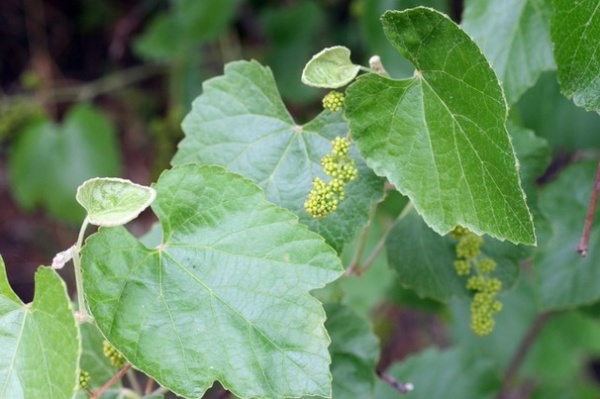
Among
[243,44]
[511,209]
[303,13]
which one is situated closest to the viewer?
[511,209]

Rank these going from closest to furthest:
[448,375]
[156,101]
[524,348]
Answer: [448,375], [524,348], [156,101]

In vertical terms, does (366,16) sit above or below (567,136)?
above

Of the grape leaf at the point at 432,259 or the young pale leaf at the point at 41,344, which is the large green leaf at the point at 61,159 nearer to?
the grape leaf at the point at 432,259

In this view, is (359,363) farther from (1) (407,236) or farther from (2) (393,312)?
(2) (393,312)

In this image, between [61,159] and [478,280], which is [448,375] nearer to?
[478,280]

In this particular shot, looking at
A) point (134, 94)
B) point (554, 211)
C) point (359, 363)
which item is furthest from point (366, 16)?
point (134, 94)

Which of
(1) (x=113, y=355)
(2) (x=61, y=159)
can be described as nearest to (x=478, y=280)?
(1) (x=113, y=355)
